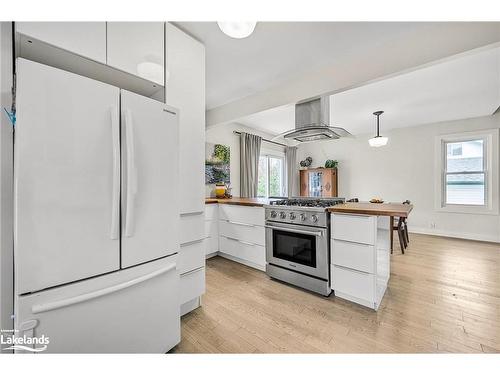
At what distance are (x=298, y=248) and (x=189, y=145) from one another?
4.88ft

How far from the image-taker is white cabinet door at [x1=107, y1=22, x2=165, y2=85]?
127 centimetres

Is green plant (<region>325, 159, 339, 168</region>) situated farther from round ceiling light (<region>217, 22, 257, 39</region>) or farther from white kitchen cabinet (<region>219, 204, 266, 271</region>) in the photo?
round ceiling light (<region>217, 22, 257, 39</region>)

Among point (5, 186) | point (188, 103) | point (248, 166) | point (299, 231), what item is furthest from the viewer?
point (248, 166)

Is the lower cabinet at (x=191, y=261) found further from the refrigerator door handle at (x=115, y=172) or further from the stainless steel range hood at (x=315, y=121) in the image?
the stainless steel range hood at (x=315, y=121)

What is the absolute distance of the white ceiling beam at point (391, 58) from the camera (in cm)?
157

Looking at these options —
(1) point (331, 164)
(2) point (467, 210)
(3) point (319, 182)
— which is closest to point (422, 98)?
(1) point (331, 164)

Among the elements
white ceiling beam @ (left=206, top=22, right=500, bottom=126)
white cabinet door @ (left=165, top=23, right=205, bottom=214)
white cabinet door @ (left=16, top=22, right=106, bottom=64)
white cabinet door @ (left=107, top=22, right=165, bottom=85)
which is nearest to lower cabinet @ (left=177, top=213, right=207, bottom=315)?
white cabinet door @ (left=165, top=23, right=205, bottom=214)

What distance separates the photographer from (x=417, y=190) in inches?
187

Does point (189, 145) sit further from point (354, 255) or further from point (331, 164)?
point (331, 164)

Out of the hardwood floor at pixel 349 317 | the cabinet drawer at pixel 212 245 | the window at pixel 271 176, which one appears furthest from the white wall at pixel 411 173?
the cabinet drawer at pixel 212 245

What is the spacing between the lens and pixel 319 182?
5.66 metres

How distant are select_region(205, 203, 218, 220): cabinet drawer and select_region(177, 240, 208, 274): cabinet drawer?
3.74 ft

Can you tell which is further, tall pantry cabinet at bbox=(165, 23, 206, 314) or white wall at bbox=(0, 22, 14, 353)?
tall pantry cabinet at bbox=(165, 23, 206, 314)

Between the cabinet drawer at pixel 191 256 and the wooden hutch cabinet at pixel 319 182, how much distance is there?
13.5 ft
